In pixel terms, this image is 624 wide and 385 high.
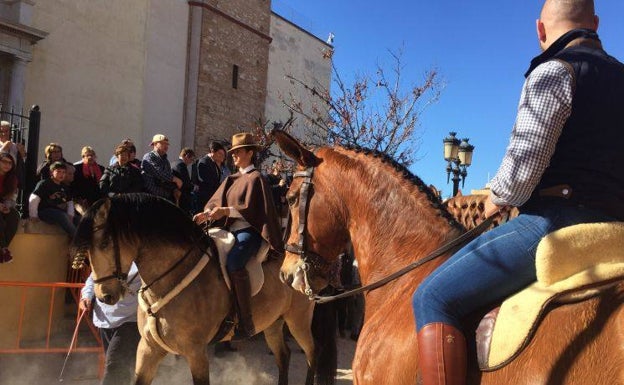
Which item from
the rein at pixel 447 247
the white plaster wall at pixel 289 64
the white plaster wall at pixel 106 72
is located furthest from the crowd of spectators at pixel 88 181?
the white plaster wall at pixel 289 64

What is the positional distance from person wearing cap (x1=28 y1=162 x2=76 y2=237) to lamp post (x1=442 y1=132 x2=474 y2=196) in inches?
434

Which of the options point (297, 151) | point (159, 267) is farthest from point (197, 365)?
point (297, 151)

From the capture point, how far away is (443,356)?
6.57ft

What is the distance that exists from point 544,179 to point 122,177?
6940 mm

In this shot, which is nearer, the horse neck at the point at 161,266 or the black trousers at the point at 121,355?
the horse neck at the point at 161,266

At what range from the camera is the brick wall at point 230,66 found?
21781mm

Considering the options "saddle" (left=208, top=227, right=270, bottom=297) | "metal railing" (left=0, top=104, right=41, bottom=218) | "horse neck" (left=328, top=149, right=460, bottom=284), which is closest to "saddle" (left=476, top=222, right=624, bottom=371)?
"horse neck" (left=328, top=149, right=460, bottom=284)

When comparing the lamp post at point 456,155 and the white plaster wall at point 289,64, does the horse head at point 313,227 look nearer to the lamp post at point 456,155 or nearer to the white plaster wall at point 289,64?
the lamp post at point 456,155

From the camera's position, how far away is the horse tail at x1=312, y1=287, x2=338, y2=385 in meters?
5.98

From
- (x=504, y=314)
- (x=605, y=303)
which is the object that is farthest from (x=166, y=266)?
(x=605, y=303)

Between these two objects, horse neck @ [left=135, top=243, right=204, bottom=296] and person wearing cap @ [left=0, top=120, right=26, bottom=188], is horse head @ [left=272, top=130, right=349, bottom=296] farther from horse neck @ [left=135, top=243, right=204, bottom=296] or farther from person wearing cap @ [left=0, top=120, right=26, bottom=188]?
person wearing cap @ [left=0, top=120, right=26, bottom=188]

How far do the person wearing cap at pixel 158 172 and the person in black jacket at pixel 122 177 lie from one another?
209 millimetres

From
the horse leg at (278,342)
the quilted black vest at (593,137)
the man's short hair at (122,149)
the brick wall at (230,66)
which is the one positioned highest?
the brick wall at (230,66)

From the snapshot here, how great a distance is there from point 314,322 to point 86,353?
3.11 m
